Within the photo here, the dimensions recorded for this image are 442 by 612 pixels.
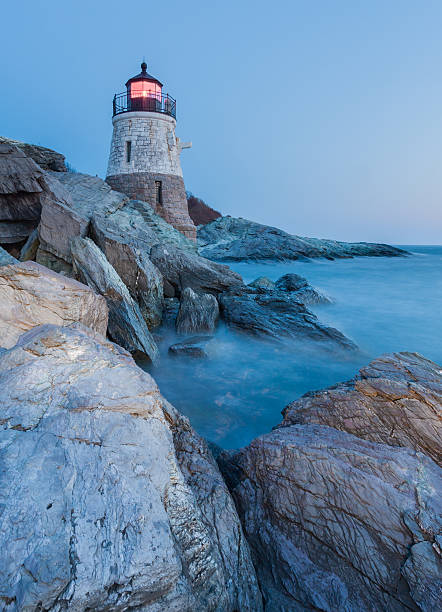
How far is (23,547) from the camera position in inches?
60.0

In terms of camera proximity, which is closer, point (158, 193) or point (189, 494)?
point (189, 494)

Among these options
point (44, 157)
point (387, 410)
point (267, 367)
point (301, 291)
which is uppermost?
point (44, 157)

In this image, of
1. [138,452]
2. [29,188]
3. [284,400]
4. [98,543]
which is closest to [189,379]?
[284,400]

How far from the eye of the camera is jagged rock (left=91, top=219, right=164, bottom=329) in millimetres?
7575

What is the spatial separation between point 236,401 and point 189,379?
1116 mm

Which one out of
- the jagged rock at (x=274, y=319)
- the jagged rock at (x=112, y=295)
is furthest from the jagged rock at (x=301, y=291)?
the jagged rock at (x=112, y=295)

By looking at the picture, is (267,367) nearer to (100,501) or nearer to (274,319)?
(274,319)

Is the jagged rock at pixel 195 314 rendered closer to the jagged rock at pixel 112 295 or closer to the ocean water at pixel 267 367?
the ocean water at pixel 267 367

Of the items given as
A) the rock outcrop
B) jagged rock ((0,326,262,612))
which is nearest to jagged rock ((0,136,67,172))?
jagged rock ((0,326,262,612))

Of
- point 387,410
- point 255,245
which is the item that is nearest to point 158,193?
point 255,245

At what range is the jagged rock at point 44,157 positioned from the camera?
15028mm

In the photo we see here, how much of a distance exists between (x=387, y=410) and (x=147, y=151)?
17.3m

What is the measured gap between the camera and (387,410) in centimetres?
330

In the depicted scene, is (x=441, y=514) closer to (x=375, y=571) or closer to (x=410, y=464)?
(x=410, y=464)
